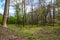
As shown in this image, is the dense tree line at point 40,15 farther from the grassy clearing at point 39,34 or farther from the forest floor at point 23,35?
the forest floor at point 23,35

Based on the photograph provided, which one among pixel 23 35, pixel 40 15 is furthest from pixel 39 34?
pixel 40 15

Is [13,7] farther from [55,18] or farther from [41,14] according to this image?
[55,18]

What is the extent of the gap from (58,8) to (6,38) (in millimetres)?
22771

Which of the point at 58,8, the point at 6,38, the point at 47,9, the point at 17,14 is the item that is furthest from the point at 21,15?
the point at 6,38

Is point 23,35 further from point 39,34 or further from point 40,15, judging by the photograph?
point 40,15

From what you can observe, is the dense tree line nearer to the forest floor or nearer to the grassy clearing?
the grassy clearing

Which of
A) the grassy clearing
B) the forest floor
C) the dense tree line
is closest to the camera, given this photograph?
the forest floor

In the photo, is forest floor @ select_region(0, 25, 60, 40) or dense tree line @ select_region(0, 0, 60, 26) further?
dense tree line @ select_region(0, 0, 60, 26)

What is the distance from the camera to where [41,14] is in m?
34.9

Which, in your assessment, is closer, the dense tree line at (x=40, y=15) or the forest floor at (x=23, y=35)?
the forest floor at (x=23, y=35)

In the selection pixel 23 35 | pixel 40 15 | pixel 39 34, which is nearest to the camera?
pixel 23 35

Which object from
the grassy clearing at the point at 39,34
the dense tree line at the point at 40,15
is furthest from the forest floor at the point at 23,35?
the dense tree line at the point at 40,15

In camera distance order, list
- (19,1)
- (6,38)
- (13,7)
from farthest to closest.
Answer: (13,7), (19,1), (6,38)

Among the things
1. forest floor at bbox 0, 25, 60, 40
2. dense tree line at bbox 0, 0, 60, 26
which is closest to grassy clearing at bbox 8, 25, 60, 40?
forest floor at bbox 0, 25, 60, 40
